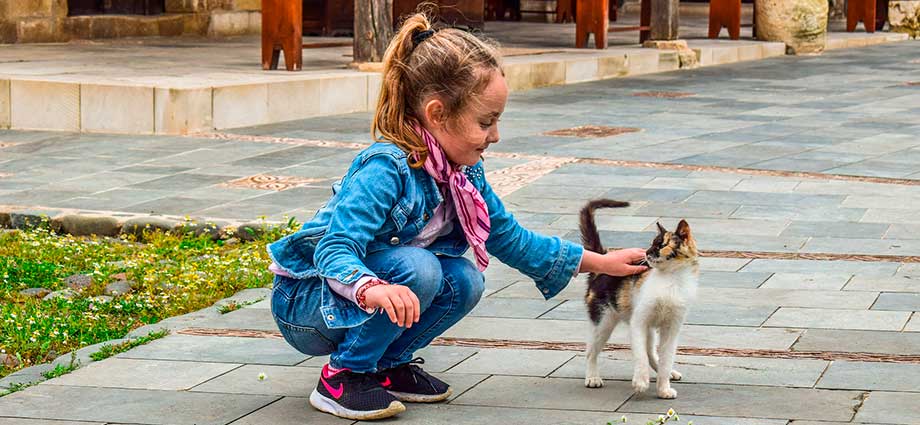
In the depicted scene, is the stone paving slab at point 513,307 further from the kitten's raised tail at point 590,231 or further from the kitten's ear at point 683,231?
the kitten's ear at point 683,231

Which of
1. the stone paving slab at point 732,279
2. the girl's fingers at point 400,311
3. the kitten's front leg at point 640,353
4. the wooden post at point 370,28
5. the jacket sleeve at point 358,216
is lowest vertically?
the stone paving slab at point 732,279

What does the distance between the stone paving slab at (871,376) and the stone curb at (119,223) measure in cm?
332

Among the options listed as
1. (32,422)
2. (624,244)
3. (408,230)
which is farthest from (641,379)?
(624,244)

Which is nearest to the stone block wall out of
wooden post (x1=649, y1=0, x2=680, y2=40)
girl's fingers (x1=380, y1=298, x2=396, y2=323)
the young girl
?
wooden post (x1=649, y1=0, x2=680, y2=40)

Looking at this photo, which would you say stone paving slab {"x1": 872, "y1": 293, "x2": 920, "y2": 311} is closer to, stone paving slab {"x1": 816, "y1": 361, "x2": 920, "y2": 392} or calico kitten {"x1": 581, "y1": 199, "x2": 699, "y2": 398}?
stone paving slab {"x1": 816, "y1": 361, "x2": 920, "y2": 392}

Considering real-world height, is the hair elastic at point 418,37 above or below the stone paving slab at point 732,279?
above

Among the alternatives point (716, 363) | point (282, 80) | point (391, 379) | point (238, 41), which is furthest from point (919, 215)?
point (238, 41)

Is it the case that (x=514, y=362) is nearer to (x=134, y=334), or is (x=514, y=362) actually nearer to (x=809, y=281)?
(x=134, y=334)

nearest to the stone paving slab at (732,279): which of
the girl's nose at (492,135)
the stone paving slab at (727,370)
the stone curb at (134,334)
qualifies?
the stone paving slab at (727,370)

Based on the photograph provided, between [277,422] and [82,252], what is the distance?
3.09 meters

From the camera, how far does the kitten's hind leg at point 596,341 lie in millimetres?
4090

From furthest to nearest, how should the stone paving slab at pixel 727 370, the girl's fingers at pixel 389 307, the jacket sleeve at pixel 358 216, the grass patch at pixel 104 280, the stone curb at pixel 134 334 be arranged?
the grass patch at pixel 104 280 → the stone curb at pixel 134 334 → the stone paving slab at pixel 727 370 → the jacket sleeve at pixel 358 216 → the girl's fingers at pixel 389 307

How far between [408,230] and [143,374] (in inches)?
42.9

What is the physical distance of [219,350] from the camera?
466 cm
